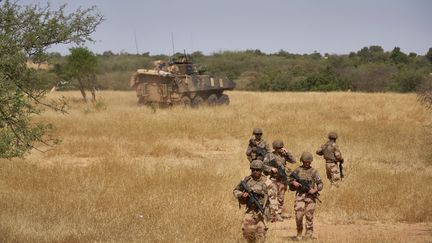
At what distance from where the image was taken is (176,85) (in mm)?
26812

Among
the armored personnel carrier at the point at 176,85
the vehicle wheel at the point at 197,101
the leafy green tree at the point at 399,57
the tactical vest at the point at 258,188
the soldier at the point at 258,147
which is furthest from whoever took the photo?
the leafy green tree at the point at 399,57

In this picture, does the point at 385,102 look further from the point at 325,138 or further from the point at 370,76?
the point at 370,76

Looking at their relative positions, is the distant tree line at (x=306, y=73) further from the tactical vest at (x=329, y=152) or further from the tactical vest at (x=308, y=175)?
the tactical vest at (x=308, y=175)

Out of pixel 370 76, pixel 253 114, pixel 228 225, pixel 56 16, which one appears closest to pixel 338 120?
pixel 253 114

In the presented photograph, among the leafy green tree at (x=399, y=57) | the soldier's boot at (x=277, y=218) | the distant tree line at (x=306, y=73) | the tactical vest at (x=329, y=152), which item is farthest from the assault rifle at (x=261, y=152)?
the leafy green tree at (x=399, y=57)

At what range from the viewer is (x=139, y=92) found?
91.9 feet

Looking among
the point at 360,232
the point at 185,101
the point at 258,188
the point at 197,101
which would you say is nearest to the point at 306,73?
the point at 197,101

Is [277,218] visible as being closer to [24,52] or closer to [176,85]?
[24,52]

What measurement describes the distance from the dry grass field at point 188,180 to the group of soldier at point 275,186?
19.4 inches

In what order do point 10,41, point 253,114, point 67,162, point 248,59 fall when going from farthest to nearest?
point 248,59 < point 253,114 < point 67,162 < point 10,41

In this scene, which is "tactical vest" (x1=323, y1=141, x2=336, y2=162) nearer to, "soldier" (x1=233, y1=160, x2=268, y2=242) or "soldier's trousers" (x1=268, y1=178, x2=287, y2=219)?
"soldier's trousers" (x1=268, y1=178, x2=287, y2=219)

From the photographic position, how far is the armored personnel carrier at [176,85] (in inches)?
1061

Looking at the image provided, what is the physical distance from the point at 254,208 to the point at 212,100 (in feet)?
72.1

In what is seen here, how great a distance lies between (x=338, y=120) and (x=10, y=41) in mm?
17058
